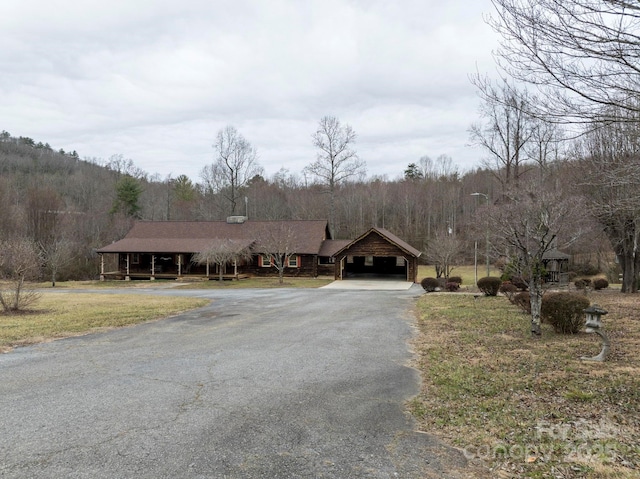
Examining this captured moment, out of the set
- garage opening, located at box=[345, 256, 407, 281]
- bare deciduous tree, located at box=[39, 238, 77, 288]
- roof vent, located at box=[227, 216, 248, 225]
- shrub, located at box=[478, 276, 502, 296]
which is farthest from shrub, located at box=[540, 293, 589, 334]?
bare deciduous tree, located at box=[39, 238, 77, 288]

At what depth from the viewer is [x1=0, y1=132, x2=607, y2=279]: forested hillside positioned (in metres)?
51.2

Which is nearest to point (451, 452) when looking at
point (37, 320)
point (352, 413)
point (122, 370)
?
point (352, 413)

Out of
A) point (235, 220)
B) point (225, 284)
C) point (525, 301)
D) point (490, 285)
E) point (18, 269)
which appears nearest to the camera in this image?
point (525, 301)

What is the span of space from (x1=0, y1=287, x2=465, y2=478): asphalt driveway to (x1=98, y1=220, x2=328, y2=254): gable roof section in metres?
27.2

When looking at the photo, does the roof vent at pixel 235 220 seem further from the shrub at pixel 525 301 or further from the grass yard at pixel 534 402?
the grass yard at pixel 534 402

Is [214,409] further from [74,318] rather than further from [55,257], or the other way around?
[55,257]

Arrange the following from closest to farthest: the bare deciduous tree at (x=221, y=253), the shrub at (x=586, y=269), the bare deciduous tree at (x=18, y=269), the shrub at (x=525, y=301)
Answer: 1. the shrub at (x=525, y=301)
2. the bare deciduous tree at (x=18, y=269)
3. the bare deciduous tree at (x=221, y=253)
4. the shrub at (x=586, y=269)

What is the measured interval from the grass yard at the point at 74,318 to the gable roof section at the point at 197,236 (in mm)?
18802

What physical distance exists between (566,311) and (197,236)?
34.2 metres

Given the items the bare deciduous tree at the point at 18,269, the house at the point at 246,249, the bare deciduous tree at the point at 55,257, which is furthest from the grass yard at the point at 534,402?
the bare deciduous tree at the point at 55,257

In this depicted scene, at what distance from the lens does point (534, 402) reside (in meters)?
6.16

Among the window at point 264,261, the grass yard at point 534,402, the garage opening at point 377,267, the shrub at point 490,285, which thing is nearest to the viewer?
the grass yard at point 534,402

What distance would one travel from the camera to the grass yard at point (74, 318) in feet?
37.0

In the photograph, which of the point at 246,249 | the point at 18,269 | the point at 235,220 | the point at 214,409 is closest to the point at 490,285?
the point at 214,409
